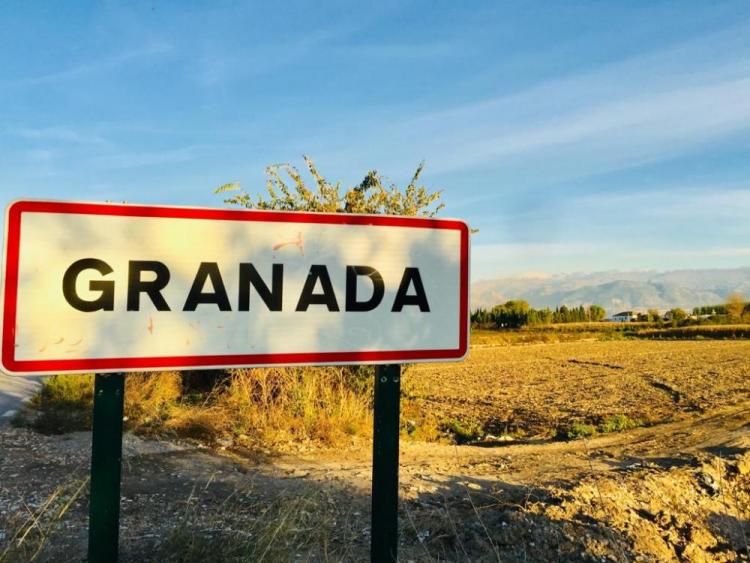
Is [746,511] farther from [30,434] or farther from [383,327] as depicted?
[30,434]

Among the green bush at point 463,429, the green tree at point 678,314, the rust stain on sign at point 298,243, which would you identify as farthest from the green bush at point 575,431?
the green tree at point 678,314

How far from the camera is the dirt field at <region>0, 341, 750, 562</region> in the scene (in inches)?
124

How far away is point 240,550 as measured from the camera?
277cm

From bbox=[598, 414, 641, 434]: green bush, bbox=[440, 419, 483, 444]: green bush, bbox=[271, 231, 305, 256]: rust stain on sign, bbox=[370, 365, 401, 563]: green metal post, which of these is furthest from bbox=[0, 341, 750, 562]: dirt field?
bbox=[271, 231, 305, 256]: rust stain on sign

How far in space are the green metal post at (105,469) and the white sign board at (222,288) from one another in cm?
9

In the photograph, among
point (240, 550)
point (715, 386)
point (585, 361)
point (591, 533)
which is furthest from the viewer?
Result: point (585, 361)

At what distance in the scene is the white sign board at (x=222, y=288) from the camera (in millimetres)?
1719

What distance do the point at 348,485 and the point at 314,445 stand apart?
243cm

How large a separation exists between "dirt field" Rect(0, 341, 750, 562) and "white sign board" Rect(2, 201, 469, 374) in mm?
1233

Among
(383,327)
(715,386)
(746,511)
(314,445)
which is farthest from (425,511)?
(715,386)

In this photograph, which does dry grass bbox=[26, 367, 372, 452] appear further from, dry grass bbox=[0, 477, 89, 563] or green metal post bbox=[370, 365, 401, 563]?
green metal post bbox=[370, 365, 401, 563]

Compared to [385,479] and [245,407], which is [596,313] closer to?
[245,407]

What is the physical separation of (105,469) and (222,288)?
695 millimetres

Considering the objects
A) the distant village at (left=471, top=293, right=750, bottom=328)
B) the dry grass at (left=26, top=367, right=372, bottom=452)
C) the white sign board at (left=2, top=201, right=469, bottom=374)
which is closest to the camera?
the white sign board at (left=2, top=201, right=469, bottom=374)
